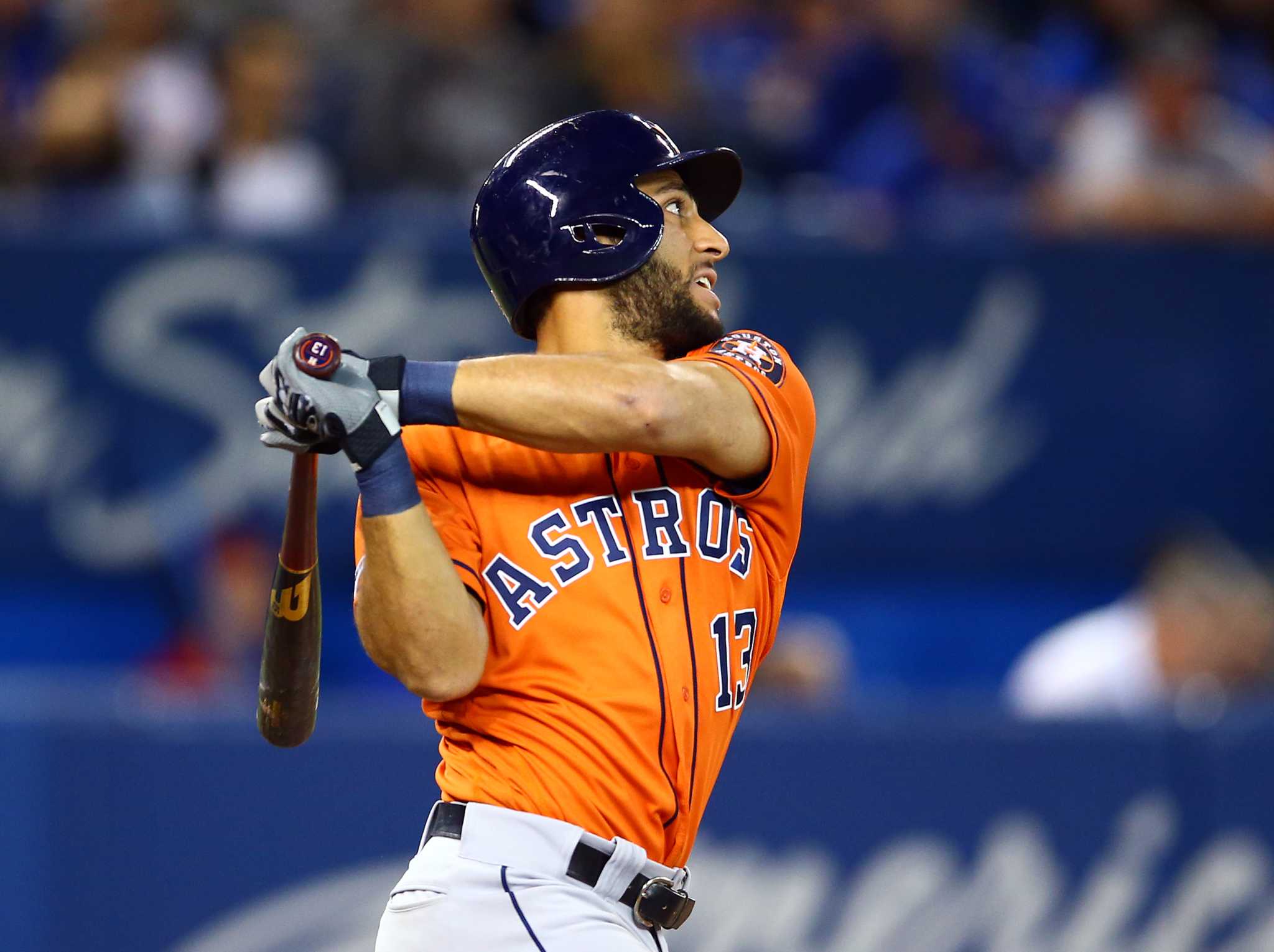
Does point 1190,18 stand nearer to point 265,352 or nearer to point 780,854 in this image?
point 265,352

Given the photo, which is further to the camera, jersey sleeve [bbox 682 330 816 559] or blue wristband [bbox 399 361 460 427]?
jersey sleeve [bbox 682 330 816 559]

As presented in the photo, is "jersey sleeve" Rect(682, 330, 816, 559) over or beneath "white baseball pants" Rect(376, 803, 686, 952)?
over

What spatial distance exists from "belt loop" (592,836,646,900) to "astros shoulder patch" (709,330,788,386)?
79 cm

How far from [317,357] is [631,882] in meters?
0.96

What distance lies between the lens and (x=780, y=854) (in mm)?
5250

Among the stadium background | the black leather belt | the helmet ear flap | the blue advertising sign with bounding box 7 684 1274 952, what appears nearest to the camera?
the black leather belt

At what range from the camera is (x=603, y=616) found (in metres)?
2.80

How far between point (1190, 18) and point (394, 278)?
4.96 meters

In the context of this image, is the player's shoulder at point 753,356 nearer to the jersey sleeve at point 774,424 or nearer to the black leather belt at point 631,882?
the jersey sleeve at point 774,424

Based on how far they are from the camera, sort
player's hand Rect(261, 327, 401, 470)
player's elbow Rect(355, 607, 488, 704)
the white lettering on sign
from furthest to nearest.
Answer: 1. the white lettering on sign
2. player's elbow Rect(355, 607, 488, 704)
3. player's hand Rect(261, 327, 401, 470)

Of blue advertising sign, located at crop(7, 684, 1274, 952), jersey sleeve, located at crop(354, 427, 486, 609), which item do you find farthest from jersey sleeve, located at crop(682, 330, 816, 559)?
blue advertising sign, located at crop(7, 684, 1274, 952)

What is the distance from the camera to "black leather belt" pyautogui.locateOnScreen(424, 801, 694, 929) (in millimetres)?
2766

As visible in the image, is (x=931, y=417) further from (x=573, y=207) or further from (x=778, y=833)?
(x=573, y=207)

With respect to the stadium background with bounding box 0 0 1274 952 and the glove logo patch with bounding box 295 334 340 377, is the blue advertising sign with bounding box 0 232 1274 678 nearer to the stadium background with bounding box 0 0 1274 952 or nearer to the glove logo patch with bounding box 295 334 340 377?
the stadium background with bounding box 0 0 1274 952
